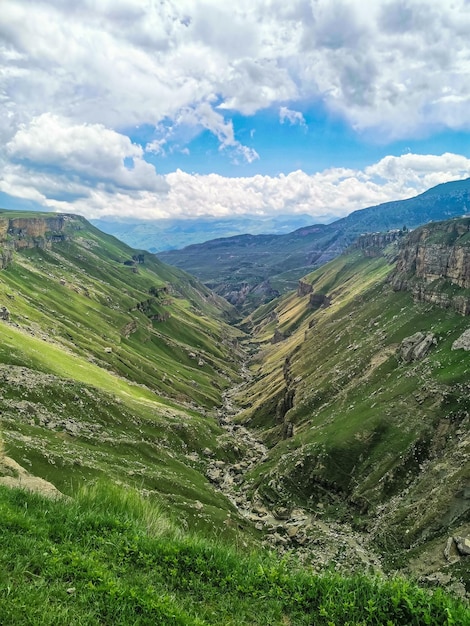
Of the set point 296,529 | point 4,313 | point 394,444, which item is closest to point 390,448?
point 394,444

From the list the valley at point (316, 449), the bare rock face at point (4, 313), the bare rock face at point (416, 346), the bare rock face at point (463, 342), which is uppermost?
the bare rock face at point (463, 342)

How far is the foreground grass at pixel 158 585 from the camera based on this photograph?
13195 millimetres

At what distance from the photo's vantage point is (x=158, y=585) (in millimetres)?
15172

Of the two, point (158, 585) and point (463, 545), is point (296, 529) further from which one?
point (158, 585)

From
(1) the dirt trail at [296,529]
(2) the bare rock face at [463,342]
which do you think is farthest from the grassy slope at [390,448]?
(1) the dirt trail at [296,529]

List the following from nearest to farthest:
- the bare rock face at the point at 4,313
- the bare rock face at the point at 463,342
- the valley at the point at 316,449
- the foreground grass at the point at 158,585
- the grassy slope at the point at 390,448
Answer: the foreground grass at the point at 158,585 → the valley at the point at 316,449 → the grassy slope at the point at 390,448 → the bare rock face at the point at 463,342 → the bare rock face at the point at 4,313

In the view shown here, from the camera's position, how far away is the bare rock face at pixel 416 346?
476ft

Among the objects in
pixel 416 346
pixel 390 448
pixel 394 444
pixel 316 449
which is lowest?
pixel 316 449

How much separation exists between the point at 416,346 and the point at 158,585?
150391 mm

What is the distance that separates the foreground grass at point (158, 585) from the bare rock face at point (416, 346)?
14125 cm

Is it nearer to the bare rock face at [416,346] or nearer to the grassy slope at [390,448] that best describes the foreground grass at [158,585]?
the grassy slope at [390,448]

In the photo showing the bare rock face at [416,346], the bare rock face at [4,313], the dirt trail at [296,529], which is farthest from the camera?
the bare rock face at [4,313]

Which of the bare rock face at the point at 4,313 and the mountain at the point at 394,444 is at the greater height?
the bare rock face at the point at 4,313

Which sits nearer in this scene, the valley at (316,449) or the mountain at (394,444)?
the valley at (316,449)
